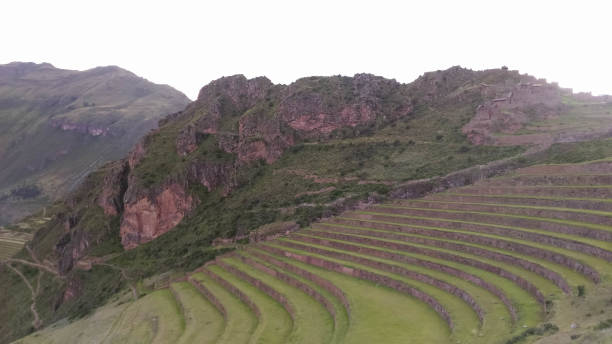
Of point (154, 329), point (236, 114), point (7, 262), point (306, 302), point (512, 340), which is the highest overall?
point (236, 114)

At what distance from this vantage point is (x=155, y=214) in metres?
63.2

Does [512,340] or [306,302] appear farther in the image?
[306,302]

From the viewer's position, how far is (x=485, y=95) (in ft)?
182

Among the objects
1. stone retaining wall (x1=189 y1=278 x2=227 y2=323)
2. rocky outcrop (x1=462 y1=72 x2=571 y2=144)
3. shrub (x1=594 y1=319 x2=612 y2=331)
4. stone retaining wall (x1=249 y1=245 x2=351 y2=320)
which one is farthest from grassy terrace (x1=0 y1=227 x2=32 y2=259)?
shrub (x1=594 y1=319 x2=612 y2=331)

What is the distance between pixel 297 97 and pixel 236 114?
14057 millimetres

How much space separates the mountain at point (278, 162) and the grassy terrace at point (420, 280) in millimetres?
7193

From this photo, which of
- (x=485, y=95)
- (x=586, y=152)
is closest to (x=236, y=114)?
(x=485, y=95)

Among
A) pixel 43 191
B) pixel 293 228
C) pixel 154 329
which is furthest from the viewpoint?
pixel 43 191

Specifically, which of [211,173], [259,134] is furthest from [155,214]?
[259,134]

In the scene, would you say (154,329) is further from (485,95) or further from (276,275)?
(485,95)

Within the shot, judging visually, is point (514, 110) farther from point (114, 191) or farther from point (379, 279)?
point (114, 191)

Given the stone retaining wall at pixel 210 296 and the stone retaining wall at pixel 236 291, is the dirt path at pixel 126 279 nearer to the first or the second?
the stone retaining wall at pixel 210 296

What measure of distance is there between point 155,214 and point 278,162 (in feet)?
62.1

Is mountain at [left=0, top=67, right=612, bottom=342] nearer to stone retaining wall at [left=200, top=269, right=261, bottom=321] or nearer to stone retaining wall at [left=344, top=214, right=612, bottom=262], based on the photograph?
stone retaining wall at [left=200, top=269, right=261, bottom=321]
